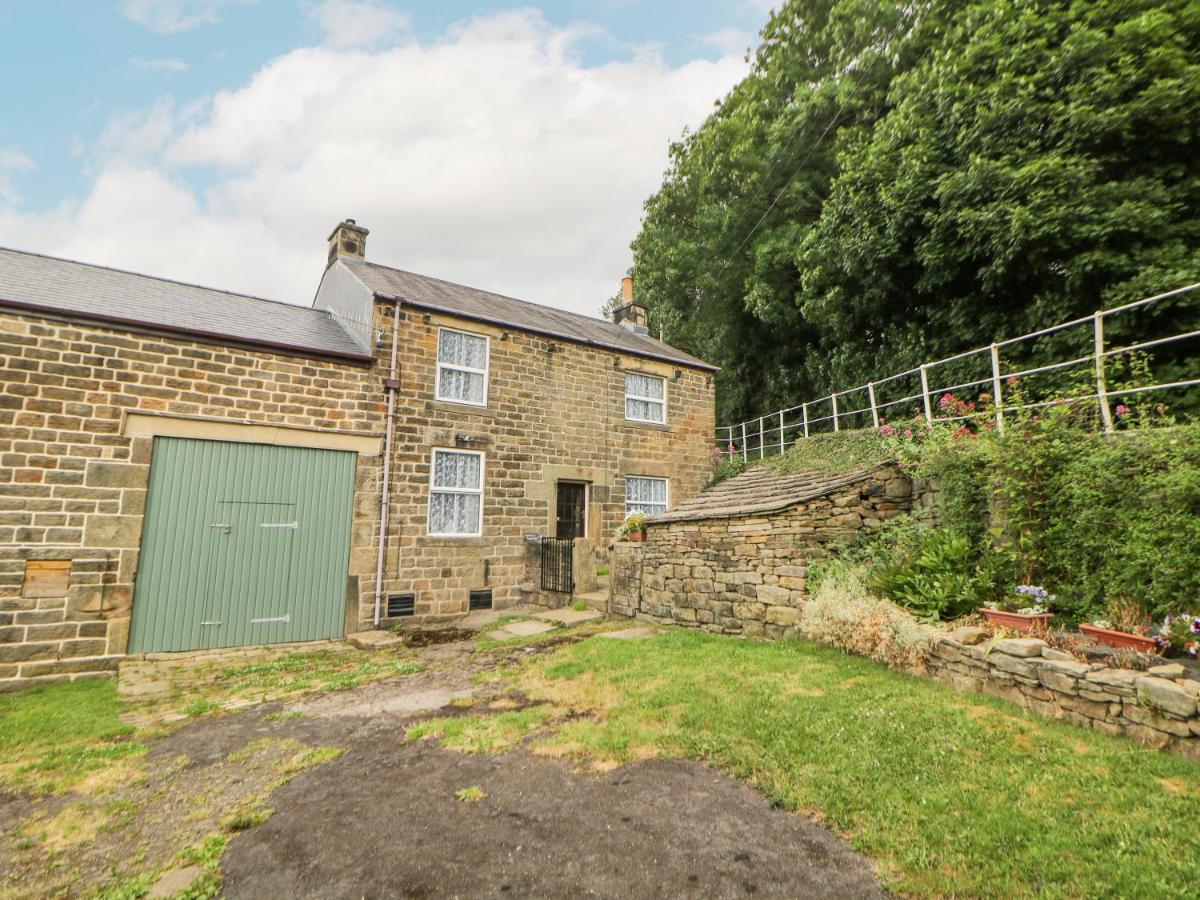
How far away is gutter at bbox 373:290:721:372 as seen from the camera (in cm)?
1120

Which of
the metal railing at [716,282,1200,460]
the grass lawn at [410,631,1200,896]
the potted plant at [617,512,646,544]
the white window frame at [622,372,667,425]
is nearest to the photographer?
the grass lawn at [410,631,1200,896]

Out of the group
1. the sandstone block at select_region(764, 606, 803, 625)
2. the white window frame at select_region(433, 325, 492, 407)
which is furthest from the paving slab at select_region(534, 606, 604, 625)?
the white window frame at select_region(433, 325, 492, 407)

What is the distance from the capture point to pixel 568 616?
10.1 meters

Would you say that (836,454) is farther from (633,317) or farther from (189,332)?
(189,332)

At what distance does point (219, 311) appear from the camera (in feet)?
34.6

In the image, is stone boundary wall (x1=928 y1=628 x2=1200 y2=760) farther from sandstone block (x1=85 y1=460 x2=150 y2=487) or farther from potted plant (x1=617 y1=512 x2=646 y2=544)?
sandstone block (x1=85 y1=460 x2=150 y2=487)

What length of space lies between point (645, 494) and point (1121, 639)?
10.2 metres

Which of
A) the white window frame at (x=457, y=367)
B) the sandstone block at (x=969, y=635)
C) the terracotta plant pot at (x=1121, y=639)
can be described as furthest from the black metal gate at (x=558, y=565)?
the terracotta plant pot at (x=1121, y=639)

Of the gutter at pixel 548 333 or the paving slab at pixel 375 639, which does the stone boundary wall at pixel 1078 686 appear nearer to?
the paving slab at pixel 375 639

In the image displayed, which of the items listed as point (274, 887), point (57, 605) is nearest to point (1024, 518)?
point (274, 887)

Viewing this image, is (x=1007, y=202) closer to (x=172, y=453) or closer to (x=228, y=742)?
(x=228, y=742)

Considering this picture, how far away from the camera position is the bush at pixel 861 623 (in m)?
5.67

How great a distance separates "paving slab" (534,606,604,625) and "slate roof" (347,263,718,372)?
20.3 feet

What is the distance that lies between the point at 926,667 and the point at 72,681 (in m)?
10.6
